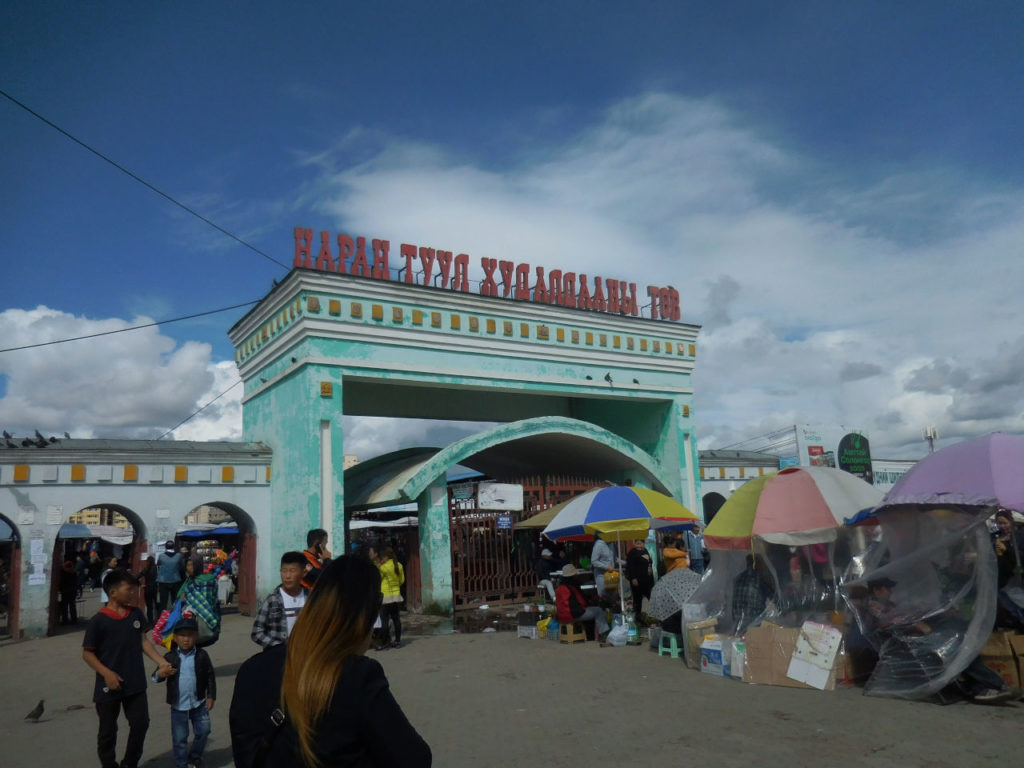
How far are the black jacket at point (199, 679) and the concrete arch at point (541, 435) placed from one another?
9.49 meters

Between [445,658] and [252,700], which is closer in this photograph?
[252,700]

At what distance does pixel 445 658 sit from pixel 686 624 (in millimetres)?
3679

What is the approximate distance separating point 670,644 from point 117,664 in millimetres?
7300

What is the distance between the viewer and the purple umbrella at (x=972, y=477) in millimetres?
7199

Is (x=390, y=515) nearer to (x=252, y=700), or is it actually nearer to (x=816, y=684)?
(x=816, y=684)

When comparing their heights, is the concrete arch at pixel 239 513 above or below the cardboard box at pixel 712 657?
above

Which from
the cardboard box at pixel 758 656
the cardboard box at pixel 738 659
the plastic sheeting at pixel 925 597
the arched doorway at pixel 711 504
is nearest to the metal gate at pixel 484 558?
the arched doorway at pixel 711 504

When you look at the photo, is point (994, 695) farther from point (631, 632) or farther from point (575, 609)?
point (575, 609)

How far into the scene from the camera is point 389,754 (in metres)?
2.13

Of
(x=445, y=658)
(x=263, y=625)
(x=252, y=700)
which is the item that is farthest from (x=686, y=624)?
(x=252, y=700)

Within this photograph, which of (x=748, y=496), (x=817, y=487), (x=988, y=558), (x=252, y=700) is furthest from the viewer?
(x=748, y=496)

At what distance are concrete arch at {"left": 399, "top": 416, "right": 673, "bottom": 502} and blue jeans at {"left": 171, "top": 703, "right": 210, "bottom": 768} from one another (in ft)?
31.1

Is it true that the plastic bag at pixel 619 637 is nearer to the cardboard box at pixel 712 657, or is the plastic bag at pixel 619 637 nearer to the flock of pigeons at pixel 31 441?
the cardboard box at pixel 712 657

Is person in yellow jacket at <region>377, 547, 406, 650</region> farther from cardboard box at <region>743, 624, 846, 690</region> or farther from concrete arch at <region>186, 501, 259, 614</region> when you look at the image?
cardboard box at <region>743, 624, 846, 690</region>
